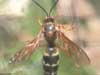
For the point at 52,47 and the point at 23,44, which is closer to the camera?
the point at 52,47

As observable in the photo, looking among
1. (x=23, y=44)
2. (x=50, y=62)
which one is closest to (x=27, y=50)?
(x=50, y=62)

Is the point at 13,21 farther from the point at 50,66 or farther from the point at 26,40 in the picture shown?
the point at 50,66

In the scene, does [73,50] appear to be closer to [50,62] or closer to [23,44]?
[50,62]

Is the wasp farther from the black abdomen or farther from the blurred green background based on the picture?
the blurred green background

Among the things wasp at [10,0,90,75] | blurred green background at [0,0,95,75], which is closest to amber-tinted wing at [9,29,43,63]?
wasp at [10,0,90,75]

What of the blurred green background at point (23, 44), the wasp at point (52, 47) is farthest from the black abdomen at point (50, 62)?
the blurred green background at point (23, 44)

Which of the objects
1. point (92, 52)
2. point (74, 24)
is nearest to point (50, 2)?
point (74, 24)
